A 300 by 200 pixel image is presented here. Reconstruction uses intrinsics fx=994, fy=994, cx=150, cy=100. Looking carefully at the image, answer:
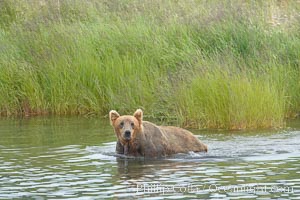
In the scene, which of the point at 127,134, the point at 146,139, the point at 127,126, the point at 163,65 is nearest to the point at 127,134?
the point at 127,134

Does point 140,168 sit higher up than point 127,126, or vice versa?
point 127,126

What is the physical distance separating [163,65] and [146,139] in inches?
221

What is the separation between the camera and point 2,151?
619 inches

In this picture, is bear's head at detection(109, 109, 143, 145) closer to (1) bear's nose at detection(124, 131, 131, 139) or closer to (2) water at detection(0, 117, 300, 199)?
(1) bear's nose at detection(124, 131, 131, 139)

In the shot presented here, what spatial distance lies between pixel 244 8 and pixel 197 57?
145 inches

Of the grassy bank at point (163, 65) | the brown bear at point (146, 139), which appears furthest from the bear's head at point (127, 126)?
the grassy bank at point (163, 65)

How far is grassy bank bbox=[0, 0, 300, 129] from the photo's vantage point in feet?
58.1

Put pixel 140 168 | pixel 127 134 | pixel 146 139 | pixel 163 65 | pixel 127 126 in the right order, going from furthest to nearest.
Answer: pixel 163 65
pixel 146 139
pixel 127 126
pixel 127 134
pixel 140 168

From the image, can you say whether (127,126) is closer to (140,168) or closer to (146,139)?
(146,139)

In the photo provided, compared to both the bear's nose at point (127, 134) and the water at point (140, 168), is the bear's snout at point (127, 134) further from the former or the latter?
the water at point (140, 168)

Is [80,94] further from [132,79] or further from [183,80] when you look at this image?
[183,80]

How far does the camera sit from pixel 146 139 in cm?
1473

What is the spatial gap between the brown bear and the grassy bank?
96.1 inches

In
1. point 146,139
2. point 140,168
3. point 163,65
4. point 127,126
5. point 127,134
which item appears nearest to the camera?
point 140,168
